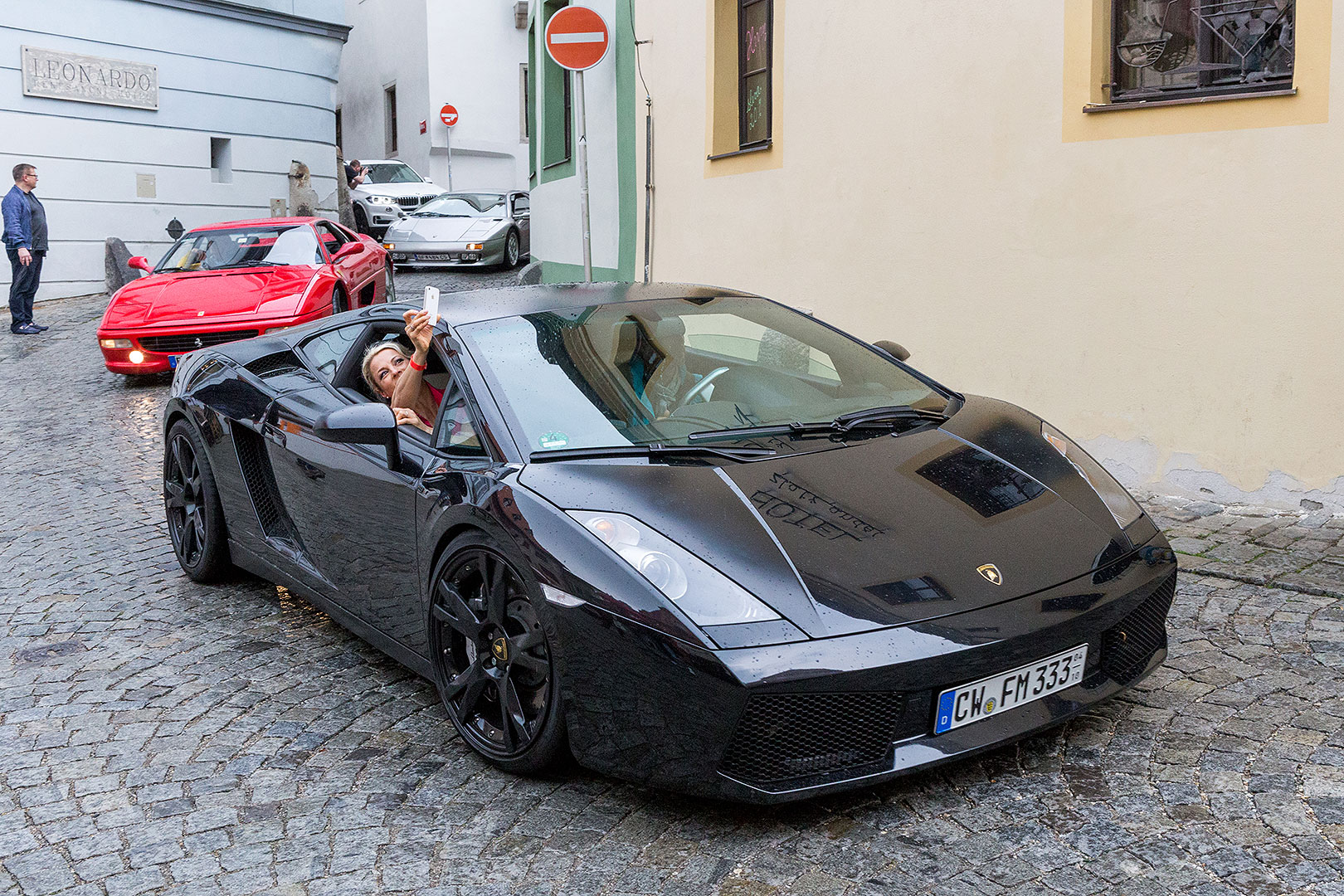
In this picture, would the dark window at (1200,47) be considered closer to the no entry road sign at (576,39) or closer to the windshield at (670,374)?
the windshield at (670,374)

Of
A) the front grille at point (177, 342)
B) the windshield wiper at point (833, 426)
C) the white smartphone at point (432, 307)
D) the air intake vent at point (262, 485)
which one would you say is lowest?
the air intake vent at point (262, 485)

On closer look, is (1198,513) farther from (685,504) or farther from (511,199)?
(511,199)

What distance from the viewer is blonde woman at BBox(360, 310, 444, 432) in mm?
3965

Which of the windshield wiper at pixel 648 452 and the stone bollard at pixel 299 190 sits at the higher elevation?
the stone bollard at pixel 299 190

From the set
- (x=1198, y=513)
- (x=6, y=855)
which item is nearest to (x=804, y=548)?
(x=6, y=855)

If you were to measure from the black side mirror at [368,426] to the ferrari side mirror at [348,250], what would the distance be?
8.62 metres

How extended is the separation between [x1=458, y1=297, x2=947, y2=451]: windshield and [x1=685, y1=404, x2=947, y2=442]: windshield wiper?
0.02 metres

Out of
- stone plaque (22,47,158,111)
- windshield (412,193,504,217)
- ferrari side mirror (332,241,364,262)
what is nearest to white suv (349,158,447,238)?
windshield (412,193,504,217)

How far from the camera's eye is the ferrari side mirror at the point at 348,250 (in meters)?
12.1

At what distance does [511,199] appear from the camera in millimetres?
21109

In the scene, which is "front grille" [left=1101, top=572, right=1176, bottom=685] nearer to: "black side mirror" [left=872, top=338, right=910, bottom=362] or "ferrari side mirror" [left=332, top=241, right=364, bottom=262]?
"black side mirror" [left=872, top=338, right=910, bottom=362]

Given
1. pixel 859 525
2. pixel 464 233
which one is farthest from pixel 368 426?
pixel 464 233

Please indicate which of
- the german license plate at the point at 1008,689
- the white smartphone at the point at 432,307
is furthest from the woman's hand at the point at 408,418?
the german license plate at the point at 1008,689

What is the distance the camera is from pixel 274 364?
4.88 meters
